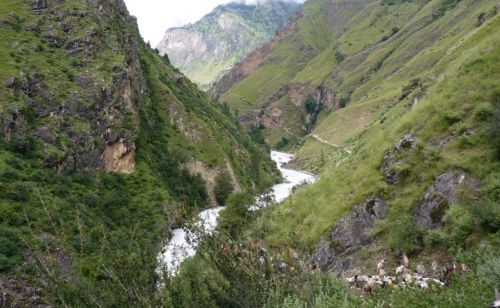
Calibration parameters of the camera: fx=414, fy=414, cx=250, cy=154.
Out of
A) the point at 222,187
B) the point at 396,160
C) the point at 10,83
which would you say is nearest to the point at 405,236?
the point at 396,160

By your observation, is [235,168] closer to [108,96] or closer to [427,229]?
[108,96]

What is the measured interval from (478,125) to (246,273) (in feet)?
50.3

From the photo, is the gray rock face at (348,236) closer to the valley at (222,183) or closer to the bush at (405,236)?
the valley at (222,183)

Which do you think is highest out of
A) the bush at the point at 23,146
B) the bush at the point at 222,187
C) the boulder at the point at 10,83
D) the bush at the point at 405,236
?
the boulder at the point at 10,83

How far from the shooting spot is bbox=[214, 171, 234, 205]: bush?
369 feet

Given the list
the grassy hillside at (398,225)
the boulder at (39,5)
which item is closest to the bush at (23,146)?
the boulder at (39,5)

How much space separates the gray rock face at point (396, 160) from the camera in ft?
73.2

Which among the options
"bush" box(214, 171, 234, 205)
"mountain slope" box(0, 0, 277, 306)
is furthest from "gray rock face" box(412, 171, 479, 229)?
"bush" box(214, 171, 234, 205)

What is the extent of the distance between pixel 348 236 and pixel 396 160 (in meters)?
5.08

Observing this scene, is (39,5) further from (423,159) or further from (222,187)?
(423,159)

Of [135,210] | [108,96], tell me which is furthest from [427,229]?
[108,96]

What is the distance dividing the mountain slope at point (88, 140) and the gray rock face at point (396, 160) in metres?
32.5

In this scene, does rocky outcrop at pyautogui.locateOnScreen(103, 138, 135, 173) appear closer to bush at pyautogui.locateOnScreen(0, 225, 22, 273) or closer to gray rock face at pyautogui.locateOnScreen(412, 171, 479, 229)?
bush at pyautogui.locateOnScreen(0, 225, 22, 273)

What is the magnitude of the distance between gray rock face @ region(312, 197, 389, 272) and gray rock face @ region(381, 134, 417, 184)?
1439 mm
